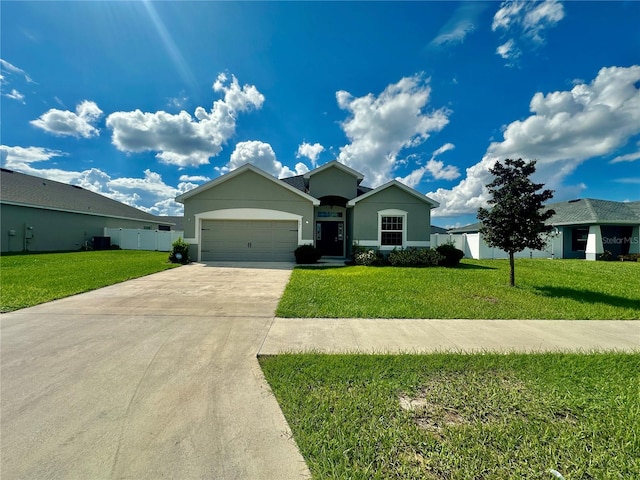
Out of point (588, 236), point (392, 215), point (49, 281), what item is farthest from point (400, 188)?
point (588, 236)

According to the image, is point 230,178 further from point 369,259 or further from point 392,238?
point 392,238

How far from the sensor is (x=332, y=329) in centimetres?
499

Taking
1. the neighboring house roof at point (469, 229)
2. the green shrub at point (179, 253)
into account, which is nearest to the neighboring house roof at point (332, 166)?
the green shrub at point (179, 253)

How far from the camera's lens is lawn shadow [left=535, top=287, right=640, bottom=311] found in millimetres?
6945

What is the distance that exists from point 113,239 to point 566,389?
1160 inches

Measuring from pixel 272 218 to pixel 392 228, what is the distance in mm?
6574

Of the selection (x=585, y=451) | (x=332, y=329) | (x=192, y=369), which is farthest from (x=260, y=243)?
(x=585, y=451)

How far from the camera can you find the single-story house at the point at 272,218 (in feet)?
47.7

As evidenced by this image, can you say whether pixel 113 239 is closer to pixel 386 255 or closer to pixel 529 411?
pixel 386 255

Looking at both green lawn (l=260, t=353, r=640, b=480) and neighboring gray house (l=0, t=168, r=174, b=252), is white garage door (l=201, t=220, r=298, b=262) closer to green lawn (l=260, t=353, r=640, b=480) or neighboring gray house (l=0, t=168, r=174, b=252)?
green lawn (l=260, t=353, r=640, b=480)

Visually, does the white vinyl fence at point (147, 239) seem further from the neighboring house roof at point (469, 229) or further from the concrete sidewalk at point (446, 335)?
the neighboring house roof at point (469, 229)

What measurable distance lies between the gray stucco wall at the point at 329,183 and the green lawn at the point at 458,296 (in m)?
7.55

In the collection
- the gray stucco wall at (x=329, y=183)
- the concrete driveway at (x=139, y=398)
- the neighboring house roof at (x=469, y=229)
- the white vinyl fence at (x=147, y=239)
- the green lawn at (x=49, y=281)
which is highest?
the gray stucco wall at (x=329, y=183)

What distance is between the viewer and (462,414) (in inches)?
105
